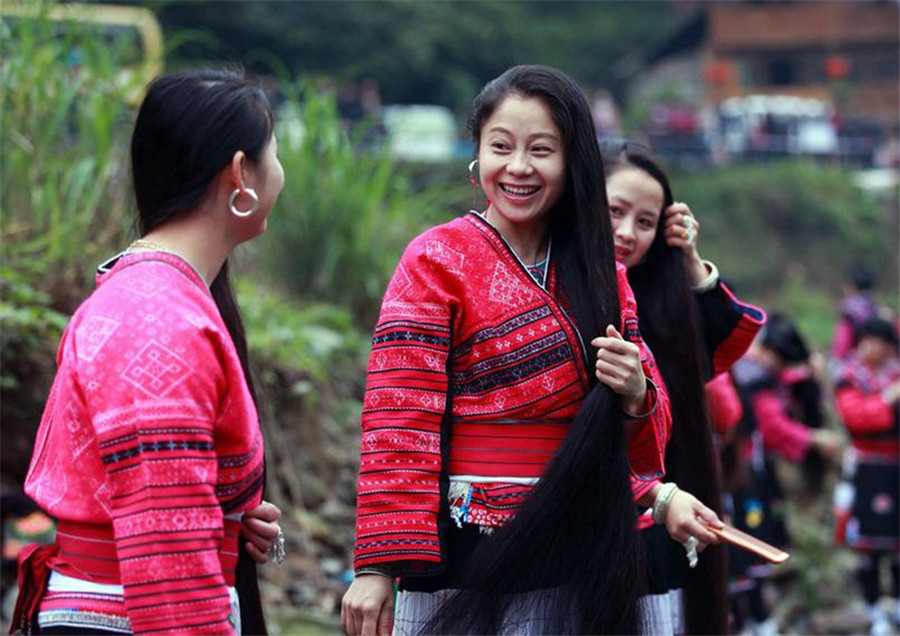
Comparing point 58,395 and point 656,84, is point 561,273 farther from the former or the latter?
point 656,84

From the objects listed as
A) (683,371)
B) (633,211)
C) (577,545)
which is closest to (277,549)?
(577,545)

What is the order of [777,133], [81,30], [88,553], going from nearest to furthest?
[88,553] → [81,30] → [777,133]

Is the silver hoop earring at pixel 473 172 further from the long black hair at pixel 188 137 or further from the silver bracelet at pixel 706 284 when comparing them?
the silver bracelet at pixel 706 284

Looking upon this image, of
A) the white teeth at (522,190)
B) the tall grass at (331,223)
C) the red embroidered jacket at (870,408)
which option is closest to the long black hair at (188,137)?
the white teeth at (522,190)

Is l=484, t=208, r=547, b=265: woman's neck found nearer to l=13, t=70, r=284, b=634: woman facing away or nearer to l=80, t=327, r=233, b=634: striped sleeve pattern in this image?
l=13, t=70, r=284, b=634: woman facing away

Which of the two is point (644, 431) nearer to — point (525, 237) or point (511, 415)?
point (511, 415)

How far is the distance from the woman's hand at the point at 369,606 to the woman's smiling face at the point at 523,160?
773 millimetres

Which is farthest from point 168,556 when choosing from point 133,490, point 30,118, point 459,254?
point 30,118

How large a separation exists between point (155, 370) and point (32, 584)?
512 millimetres

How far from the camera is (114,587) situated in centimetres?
208

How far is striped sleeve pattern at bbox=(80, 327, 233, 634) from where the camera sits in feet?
6.35

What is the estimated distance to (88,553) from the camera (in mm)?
2090

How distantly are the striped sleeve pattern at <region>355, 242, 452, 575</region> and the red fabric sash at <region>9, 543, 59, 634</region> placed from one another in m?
0.57

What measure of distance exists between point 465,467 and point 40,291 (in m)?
→ 2.72
